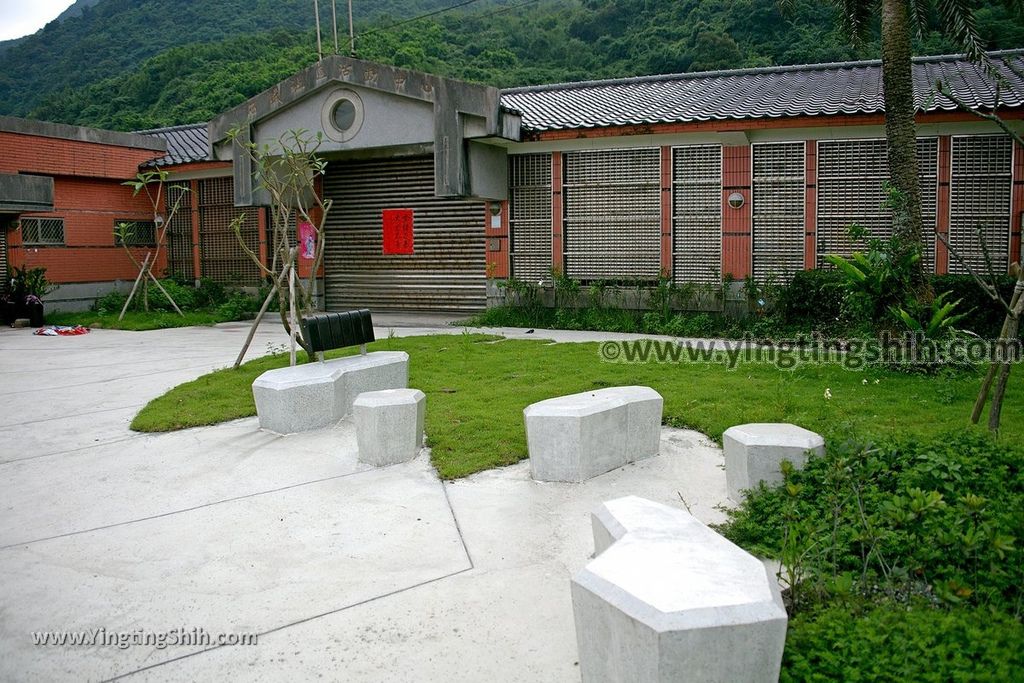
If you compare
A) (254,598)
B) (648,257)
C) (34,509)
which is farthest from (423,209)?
(254,598)

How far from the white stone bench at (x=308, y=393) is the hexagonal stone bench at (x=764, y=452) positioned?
3.60 metres

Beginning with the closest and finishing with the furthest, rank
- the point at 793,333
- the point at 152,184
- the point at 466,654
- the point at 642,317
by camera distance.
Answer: the point at 466,654
the point at 793,333
the point at 642,317
the point at 152,184

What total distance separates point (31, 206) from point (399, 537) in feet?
48.6

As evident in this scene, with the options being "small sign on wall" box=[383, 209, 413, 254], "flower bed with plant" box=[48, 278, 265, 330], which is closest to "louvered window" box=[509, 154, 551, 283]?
"small sign on wall" box=[383, 209, 413, 254]

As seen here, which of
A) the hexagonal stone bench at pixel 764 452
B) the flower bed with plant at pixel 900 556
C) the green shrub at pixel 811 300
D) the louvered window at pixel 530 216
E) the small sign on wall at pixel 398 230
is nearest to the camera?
the flower bed with plant at pixel 900 556

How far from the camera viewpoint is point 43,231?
18.5m

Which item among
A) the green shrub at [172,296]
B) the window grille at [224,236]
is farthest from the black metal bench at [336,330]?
the window grille at [224,236]

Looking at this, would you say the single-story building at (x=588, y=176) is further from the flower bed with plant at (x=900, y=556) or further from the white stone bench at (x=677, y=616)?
the white stone bench at (x=677, y=616)

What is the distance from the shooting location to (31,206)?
1681 cm

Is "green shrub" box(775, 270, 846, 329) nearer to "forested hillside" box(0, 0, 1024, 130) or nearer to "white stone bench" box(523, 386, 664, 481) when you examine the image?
"white stone bench" box(523, 386, 664, 481)

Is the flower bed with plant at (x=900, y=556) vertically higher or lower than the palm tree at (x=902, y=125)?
lower

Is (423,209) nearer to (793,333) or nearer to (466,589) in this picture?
(793,333)

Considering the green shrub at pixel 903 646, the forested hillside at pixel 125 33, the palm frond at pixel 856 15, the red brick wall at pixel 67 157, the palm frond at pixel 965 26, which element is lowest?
the green shrub at pixel 903 646

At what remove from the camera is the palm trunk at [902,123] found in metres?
9.66
